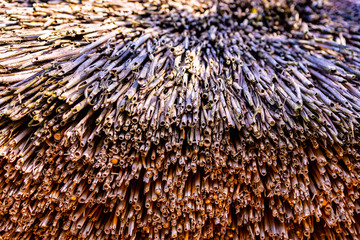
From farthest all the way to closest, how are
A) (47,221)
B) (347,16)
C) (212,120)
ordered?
1. (347,16)
2. (47,221)
3. (212,120)

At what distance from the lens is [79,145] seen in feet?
3.70

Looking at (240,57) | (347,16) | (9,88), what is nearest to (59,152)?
(9,88)

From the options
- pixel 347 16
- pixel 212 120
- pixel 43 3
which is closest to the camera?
pixel 212 120

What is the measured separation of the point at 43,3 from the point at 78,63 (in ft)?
1.63

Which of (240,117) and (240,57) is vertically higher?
(240,57)

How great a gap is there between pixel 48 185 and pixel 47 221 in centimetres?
21

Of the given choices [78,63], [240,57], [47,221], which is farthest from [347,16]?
[47,221]

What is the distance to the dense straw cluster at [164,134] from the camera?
1117mm

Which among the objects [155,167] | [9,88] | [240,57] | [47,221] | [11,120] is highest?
[240,57]

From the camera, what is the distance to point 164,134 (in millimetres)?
1105

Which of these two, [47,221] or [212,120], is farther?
[47,221]

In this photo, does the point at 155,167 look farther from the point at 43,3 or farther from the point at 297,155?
the point at 43,3

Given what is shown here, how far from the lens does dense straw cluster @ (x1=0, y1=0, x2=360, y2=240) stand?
1.12 m

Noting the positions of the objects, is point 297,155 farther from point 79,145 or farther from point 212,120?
point 79,145
